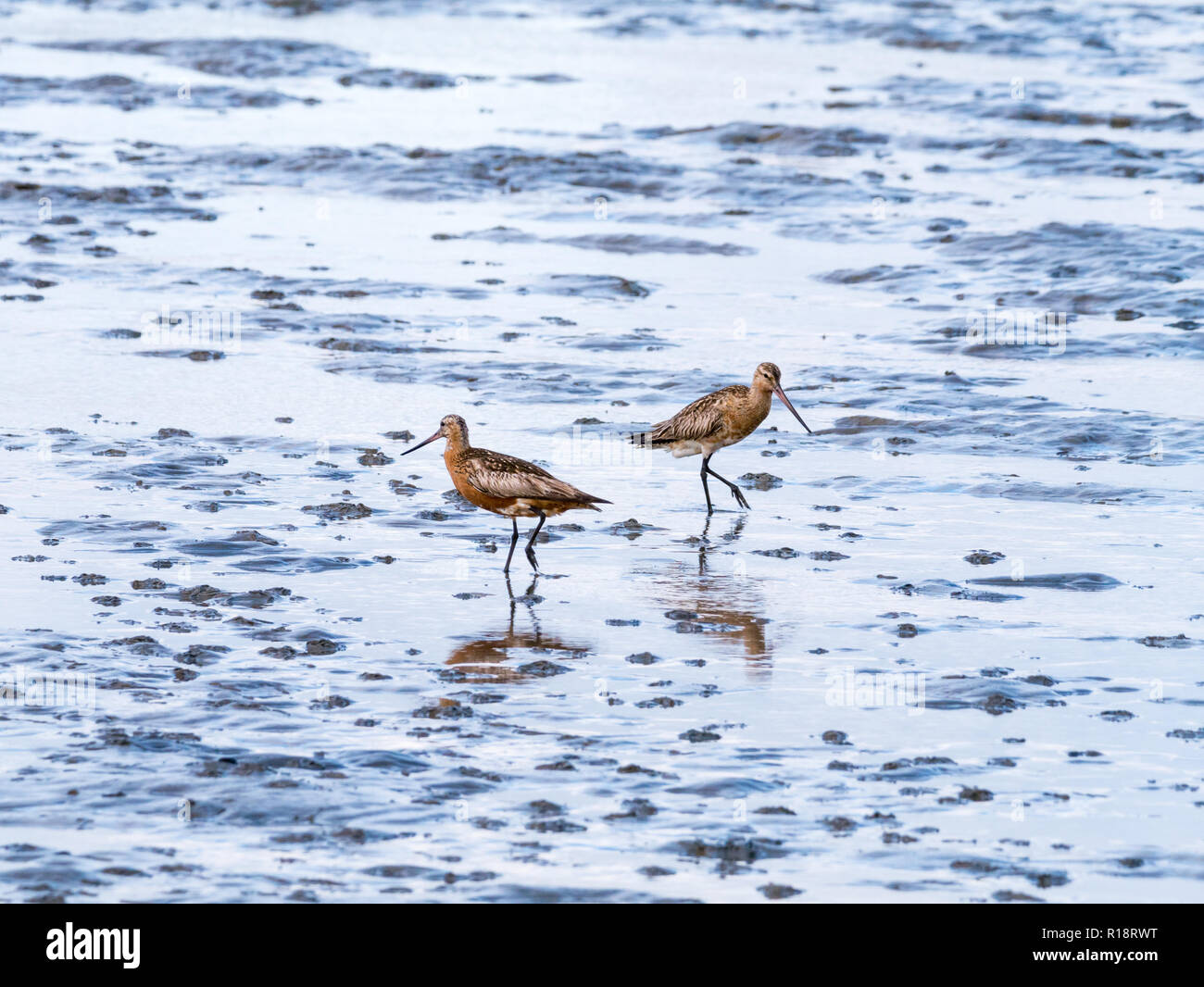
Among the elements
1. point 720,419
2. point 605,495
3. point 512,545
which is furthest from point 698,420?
point 512,545

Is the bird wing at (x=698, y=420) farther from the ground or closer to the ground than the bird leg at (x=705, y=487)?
farther from the ground

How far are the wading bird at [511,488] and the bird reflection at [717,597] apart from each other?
2.31ft

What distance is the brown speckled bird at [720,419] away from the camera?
14.1 metres

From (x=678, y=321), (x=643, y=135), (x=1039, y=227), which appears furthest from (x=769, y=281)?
(x=643, y=135)

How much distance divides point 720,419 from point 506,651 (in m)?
4.10

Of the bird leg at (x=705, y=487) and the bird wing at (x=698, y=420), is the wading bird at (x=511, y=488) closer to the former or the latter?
the bird leg at (x=705, y=487)

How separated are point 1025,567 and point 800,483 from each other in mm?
2659

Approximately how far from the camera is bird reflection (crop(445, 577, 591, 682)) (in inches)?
399

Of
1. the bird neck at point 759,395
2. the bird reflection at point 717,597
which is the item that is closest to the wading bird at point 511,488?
the bird reflection at point 717,597

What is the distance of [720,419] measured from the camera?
46.3 feet

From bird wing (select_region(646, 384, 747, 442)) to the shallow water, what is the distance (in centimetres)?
48

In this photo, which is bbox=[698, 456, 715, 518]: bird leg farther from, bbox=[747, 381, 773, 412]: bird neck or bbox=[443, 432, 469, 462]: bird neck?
bbox=[443, 432, 469, 462]: bird neck

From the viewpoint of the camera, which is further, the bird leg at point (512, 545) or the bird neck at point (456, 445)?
the bird neck at point (456, 445)

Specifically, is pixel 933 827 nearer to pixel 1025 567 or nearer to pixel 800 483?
pixel 1025 567
